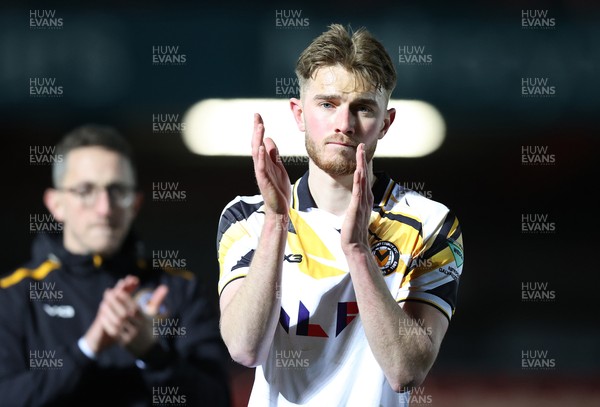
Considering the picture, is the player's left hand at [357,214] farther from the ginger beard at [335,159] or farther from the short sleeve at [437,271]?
the short sleeve at [437,271]

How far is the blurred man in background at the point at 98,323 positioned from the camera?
11.1 feet

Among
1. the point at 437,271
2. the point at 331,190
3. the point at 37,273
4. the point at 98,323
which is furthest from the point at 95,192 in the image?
the point at 437,271

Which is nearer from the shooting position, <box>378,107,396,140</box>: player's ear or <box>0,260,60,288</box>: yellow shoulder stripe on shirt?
<box>378,107,396,140</box>: player's ear

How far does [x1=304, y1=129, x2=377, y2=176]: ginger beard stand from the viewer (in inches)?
91.1

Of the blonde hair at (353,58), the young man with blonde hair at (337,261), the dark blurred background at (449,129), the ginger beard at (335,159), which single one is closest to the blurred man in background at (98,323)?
the young man with blonde hair at (337,261)

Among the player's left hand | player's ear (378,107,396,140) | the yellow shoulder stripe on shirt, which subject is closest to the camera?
the player's left hand

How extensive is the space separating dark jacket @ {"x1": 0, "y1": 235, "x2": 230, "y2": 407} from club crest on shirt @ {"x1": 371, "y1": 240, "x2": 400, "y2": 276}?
4.48 feet

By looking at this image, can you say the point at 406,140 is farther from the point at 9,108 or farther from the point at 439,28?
the point at 9,108

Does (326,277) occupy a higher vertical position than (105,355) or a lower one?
higher

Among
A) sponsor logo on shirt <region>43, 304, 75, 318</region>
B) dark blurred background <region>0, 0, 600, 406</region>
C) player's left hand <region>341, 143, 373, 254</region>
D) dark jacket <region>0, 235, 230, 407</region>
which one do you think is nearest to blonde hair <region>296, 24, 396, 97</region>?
player's left hand <region>341, 143, 373, 254</region>

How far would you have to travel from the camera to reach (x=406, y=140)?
6156 mm

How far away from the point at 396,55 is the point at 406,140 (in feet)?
2.51

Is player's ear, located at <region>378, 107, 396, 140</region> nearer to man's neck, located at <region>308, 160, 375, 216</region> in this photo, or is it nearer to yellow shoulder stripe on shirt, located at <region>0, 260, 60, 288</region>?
man's neck, located at <region>308, 160, 375, 216</region>

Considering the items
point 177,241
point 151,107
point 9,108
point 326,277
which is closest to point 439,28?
point 151,107
